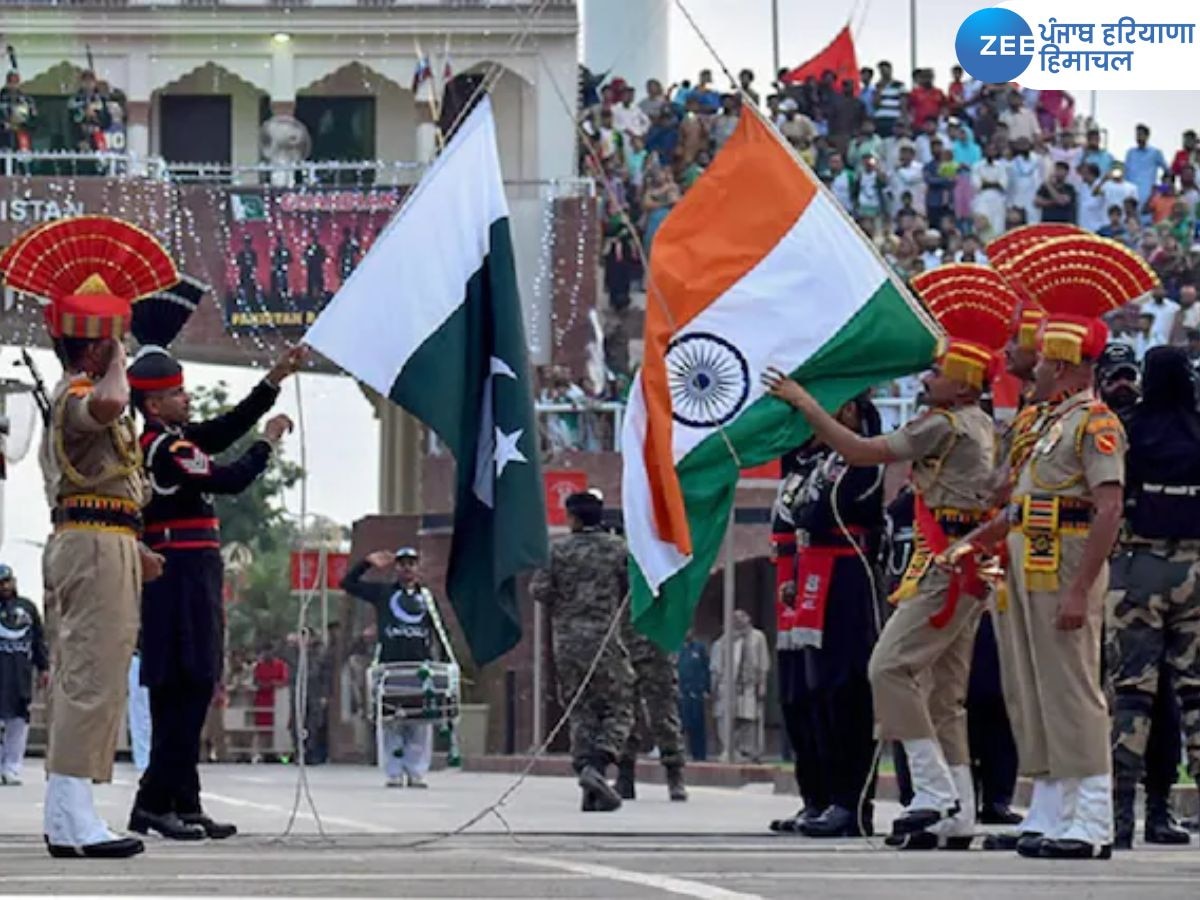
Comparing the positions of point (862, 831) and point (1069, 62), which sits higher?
point (1069, 62)

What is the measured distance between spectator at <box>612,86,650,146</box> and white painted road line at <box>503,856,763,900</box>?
29549 millimetres

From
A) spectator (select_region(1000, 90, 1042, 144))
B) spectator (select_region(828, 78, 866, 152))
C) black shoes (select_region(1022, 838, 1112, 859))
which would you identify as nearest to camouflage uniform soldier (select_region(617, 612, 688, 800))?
black shoes (select_region(1022, 838, 1112, 859))

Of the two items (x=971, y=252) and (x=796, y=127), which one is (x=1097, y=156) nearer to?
(x=796, y=127)

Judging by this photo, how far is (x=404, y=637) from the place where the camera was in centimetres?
3008

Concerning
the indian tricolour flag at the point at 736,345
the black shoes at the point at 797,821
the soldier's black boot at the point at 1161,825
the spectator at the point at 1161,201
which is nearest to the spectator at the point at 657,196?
the spectator at the point at 1161,201

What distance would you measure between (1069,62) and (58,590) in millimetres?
24337

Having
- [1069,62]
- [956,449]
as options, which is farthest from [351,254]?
[956,449]

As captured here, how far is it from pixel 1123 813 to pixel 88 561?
4737 millimetres

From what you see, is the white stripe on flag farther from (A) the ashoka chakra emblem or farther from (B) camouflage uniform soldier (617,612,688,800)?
(B) camouflage uniform soldier (617,612,688,800)

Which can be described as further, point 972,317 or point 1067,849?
point 972,317

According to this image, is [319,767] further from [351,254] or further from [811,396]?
[811,396]

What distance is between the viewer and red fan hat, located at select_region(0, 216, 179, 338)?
14234mm

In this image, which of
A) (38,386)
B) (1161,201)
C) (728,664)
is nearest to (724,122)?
(1161,201)

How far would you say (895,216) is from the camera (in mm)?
40156
